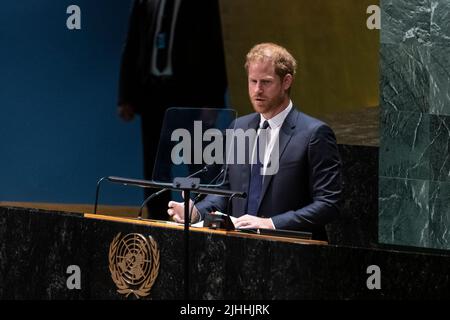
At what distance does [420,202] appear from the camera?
26.8 ft

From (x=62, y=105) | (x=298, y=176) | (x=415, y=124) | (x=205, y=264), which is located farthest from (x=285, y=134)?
(x=62, y=105)

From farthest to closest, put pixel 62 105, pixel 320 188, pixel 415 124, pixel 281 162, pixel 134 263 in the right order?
pixel 62 105, pixel 415 124, pixel 281 162, pixel 320 188, pixel 134 263

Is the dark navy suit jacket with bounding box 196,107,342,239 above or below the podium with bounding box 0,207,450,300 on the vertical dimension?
above

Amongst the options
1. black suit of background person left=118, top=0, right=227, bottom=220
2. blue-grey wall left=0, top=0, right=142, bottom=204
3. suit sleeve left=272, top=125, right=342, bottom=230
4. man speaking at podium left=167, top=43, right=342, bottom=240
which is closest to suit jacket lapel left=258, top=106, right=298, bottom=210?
man speaking at podium left=167, top=43, right=342, bottom=240

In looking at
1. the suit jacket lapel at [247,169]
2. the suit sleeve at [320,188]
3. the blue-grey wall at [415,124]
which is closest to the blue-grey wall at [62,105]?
the blue-grey wall at [415,124]

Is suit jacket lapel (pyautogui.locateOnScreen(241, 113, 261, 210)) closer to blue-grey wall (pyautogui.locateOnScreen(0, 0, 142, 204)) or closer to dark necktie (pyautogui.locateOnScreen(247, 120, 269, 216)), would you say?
dark necktie (pyautogui.locateOnScreen(247, 120, 269, 216))

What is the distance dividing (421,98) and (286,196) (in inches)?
106

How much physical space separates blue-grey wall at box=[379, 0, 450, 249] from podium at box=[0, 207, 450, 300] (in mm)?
2976

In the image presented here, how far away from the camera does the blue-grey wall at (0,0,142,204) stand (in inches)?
323

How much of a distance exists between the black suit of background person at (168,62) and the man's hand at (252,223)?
9.11 ft

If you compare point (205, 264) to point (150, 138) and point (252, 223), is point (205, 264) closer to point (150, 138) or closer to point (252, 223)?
point (252, 223)

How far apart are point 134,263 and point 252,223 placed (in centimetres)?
53

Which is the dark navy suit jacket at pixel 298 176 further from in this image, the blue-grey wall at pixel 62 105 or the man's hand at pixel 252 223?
the blue-grey wall at pixel 62 105

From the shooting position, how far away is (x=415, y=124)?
812 cm
